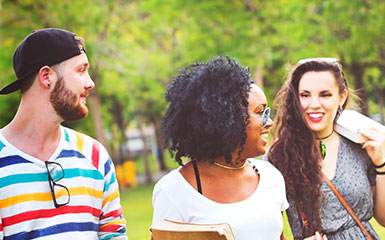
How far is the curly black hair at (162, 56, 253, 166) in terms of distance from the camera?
2396 mm

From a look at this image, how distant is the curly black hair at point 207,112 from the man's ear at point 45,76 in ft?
1.97

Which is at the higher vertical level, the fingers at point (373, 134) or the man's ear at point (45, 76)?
the man's ear at point (45, 76)

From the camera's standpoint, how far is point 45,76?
2572 mm

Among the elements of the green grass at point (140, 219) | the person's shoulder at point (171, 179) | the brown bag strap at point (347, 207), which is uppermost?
the person's shoulder at point (171, 179)

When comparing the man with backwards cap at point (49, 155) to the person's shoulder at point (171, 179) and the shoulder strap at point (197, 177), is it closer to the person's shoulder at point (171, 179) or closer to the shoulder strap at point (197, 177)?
the person's shoulder at point (171, 179)

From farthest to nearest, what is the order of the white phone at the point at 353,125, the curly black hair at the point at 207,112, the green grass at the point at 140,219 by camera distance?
1. the green grass at the point at 140,219
2. the white phone at the point at 353,125
3. the curly black hair at the point at 207,112

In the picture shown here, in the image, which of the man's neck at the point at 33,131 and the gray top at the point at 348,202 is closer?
the man's neck at the point at 33,131

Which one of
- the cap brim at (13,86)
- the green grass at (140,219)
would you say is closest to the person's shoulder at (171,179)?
the cap brim at (13,86)

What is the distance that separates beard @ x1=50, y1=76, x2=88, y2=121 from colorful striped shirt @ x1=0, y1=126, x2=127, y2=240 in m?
0.16

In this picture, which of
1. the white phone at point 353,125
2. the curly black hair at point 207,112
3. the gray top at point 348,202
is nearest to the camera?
the curly black hair at point 207,112

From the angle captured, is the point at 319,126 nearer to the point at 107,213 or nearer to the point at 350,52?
Answer: the point at 107,213

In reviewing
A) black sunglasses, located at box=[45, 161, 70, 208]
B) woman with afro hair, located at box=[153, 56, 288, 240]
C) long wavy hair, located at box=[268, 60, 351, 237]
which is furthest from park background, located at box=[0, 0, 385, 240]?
black sunglasses, located at box=[45, 161, 70, 208]

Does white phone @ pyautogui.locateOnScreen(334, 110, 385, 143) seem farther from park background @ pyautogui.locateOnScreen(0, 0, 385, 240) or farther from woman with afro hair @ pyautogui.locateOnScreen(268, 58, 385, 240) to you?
park background @ pyautogui.locateOnScreen(0, 0, 385, 240)

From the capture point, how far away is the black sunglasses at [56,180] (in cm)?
252
